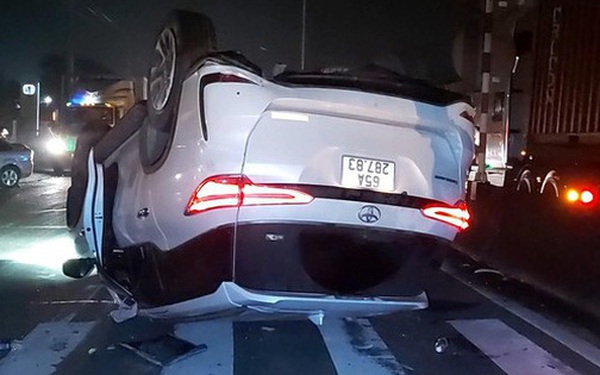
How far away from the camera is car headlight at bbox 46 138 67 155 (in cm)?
2844

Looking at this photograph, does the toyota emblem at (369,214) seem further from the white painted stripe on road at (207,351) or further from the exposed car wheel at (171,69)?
the white painted stripe on road at (207,351)

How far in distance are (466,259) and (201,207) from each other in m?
6.28

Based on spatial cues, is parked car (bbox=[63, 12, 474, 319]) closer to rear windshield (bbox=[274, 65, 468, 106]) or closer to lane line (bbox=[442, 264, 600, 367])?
rear windshield (bbox=[274, 65, 468, 106])

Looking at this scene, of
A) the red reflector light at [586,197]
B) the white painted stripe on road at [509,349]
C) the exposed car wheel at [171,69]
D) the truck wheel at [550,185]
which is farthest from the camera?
the truck wheel at [550,185]

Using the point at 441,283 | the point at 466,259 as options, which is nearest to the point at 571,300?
the point at 441,283

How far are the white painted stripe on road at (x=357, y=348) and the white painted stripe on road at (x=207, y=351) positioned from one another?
661 millimetres

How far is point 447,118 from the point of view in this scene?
4.60 meters

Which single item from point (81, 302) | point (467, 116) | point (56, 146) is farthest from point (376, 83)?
point (56, 146)

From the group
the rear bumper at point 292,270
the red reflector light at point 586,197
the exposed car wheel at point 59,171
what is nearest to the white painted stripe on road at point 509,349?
the rear bumper at point 292,270

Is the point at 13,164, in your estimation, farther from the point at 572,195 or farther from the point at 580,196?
the point at 580,196

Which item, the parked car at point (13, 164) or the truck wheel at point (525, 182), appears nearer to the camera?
the truck wheel at point (525, 182)

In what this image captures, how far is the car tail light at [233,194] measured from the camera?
413cm

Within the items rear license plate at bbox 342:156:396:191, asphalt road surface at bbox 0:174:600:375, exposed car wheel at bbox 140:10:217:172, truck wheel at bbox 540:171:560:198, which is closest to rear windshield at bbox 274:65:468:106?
rear license plate at bbox 342:156:396:191

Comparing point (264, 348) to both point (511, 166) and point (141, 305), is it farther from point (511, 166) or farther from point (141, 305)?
point (511, 166)
